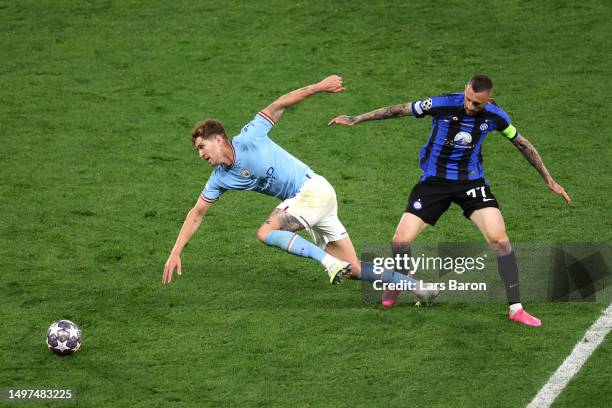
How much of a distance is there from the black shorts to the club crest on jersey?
0.36 meters

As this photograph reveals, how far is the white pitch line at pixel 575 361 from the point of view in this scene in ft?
26.5

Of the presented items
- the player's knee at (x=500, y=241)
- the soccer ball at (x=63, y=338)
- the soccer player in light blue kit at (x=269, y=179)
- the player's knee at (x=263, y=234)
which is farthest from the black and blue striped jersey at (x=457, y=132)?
the soccer ball at (x=63, y=338)

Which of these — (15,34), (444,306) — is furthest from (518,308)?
(15,34)

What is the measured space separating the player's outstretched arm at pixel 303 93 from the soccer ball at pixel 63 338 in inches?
100

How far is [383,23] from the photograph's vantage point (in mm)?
16875

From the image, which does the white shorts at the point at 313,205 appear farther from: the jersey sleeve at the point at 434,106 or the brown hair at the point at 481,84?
the brown hair at the point at 481,84

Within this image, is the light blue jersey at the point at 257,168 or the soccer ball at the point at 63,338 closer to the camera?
the soccer ball at the point at 63,338

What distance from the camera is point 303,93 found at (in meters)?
9.20

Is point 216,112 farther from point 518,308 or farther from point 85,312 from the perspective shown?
point 518,308

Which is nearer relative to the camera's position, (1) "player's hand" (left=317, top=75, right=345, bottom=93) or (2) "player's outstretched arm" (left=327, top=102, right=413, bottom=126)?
(1) "player's hand" (left=317, top=75, right=345, bottom=93)

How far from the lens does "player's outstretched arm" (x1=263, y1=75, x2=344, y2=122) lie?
29.9 ft

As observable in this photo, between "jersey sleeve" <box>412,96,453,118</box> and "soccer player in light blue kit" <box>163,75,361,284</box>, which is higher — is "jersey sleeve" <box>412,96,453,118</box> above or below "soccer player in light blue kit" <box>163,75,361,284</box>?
above

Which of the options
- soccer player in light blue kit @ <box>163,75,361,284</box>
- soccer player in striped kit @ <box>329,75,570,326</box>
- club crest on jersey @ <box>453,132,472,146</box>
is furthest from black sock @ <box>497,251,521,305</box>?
soccer player in light blue kit @ <box>163,75,361,284</box>

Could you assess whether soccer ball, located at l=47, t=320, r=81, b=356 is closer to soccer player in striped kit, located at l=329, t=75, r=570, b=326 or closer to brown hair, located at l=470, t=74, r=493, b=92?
soccer player in striped kit, located at l=329, t=75, r=570, b=326
